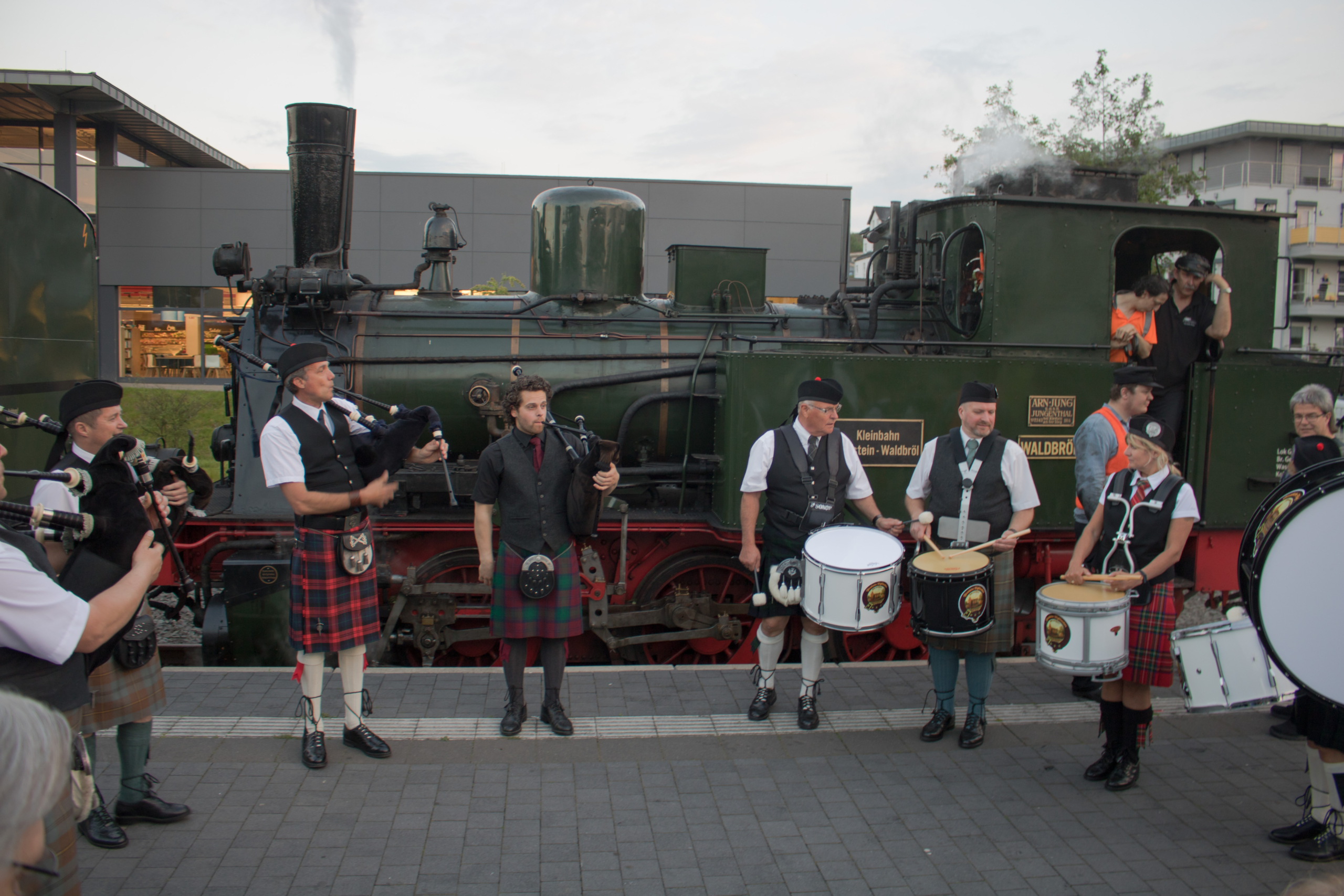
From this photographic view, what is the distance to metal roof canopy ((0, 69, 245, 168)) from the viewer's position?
19203 mm

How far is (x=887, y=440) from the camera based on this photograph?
537 centimetres

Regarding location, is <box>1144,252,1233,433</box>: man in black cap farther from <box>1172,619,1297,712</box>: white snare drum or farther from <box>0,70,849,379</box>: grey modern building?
<box>0,70,849,379</box>: grey modern building

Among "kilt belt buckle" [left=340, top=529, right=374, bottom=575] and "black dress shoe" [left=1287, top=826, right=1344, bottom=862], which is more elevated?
"kilt belt buckle" [left=340, top=529, right=374, bottom=575]

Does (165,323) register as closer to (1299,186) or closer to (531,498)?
(531,498)

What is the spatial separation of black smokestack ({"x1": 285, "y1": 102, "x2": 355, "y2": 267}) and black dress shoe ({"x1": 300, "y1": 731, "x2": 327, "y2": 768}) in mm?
3421

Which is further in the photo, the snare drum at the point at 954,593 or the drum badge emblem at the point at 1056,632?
the snare drum at the point at 954,593

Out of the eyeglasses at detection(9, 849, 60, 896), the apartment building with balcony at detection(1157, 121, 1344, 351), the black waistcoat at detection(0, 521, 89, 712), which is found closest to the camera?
the eyeglasses at detection(9, 849, 60, 896)

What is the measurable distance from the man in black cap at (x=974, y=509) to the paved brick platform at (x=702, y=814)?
0.73 feet

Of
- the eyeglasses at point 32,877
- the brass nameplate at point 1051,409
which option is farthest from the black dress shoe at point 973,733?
the eyeglasses at point 32,877

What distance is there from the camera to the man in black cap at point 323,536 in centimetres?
368

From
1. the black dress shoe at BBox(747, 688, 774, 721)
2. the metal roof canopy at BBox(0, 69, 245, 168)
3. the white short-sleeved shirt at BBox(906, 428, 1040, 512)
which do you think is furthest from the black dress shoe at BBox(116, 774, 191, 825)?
A: the metal roof canopy at BBox(0, 69, 245, 168)

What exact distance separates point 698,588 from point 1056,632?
8.30 feet

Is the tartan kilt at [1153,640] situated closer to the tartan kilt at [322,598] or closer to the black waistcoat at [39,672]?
the tartan kilt at [322,598]

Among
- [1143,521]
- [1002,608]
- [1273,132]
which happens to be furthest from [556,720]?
[1273,132]
